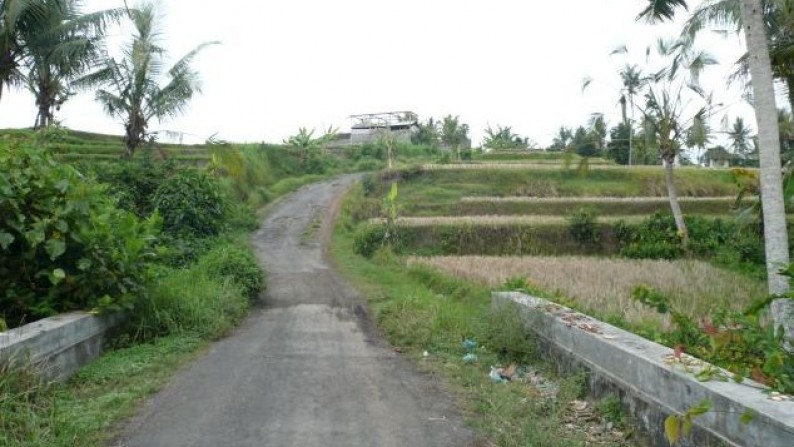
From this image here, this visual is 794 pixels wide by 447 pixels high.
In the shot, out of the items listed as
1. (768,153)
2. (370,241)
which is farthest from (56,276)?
(370,241)

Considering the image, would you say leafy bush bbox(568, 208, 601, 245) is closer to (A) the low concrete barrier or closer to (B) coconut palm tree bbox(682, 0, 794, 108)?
(B) coconut palm tree bbox(682, 0, 794, 108)

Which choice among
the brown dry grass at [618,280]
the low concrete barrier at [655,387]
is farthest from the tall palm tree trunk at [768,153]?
the low concrete barrier at [655,387]

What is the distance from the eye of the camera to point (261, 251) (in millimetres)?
22156

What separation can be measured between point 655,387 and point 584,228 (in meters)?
18.6

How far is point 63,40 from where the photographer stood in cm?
1789

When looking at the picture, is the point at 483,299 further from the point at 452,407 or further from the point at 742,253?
the point at 742,253

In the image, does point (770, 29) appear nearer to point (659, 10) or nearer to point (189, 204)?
point (659, 10)

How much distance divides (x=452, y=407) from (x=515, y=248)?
16.7 meters

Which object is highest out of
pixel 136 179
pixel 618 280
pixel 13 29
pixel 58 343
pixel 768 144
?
pixel 13 29

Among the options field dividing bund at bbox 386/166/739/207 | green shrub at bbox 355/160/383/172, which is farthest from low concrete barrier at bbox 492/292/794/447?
green shrub at bbox 355/160/383/172

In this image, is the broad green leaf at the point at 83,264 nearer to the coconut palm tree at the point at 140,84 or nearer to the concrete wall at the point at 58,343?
the concrete wall at the point at 58,343

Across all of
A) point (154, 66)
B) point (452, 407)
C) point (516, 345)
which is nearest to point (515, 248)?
point (154, 66)

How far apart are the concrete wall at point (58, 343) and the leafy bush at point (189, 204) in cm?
794

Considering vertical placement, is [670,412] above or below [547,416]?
above
